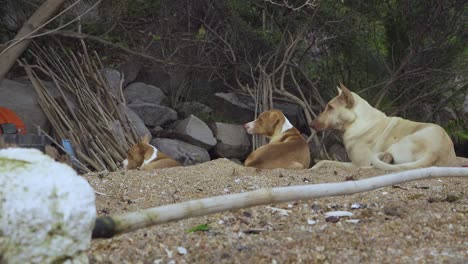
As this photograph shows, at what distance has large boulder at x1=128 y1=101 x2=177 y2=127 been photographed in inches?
448

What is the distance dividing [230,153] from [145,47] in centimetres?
232

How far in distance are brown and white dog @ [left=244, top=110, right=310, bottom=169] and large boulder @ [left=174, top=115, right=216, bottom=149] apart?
2.37 m

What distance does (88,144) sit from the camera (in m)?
9.09

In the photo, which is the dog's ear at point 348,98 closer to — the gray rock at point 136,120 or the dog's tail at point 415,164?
the dog's tail at point 415,164

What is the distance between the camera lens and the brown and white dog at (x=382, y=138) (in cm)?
721

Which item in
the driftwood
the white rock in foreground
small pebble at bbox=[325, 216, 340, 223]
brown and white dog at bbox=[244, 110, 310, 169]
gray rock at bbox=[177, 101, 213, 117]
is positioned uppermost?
the white rock in foreground

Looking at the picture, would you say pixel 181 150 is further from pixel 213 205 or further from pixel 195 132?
pixel 213 205

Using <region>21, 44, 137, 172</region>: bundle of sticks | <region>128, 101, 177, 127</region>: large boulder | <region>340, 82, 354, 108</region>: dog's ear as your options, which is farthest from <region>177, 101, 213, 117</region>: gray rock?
<region>340, 82, 354, 108</region>: dog's ear

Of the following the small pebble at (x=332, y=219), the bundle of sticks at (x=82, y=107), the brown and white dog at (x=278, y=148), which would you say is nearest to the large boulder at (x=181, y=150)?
the bundle of sticks at (x=82, y=107)

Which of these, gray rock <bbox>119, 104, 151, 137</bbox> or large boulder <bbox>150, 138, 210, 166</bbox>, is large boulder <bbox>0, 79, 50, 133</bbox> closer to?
gray rock <bbox>119, 104, 151, 137</bbox>

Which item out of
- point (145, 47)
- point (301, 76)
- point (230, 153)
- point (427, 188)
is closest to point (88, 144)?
point (145, 47)

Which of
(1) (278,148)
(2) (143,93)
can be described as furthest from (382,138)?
(2) (143,93)

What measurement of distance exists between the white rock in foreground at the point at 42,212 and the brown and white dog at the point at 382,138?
530cm

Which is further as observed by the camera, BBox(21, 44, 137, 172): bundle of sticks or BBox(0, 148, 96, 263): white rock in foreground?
BBox(21, 44, 137, 172): bundle of sticks
